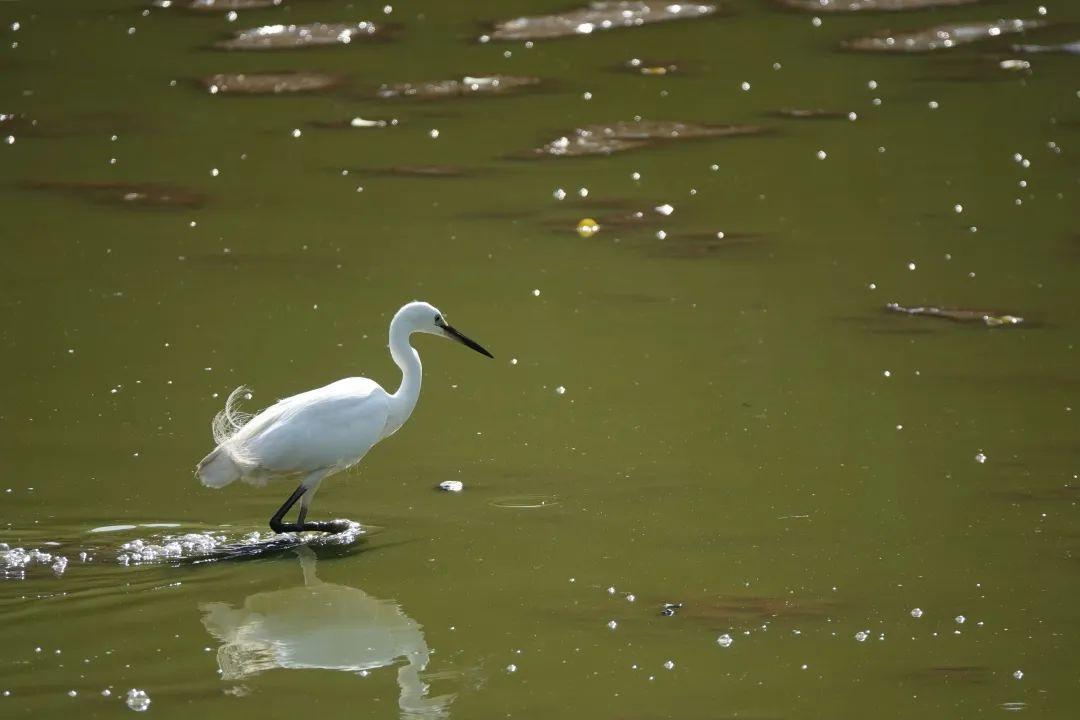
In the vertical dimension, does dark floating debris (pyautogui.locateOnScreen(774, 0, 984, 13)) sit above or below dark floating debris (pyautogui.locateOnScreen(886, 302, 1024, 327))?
below

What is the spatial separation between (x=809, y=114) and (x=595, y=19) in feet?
12.2

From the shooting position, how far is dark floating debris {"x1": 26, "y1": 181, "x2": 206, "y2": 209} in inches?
481

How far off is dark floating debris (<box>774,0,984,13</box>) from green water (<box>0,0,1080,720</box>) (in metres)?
1.40

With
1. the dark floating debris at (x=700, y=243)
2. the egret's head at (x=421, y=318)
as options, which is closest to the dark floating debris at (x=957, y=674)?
the egret's head at (x=421, y=318)

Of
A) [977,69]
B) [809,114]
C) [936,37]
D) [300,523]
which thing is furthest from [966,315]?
[936,37]

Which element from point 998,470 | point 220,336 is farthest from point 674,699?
point 220,336

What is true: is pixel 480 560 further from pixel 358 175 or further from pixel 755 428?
pixel 358 175

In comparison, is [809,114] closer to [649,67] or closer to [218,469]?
[649,67]

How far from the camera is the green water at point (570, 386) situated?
18.8ft

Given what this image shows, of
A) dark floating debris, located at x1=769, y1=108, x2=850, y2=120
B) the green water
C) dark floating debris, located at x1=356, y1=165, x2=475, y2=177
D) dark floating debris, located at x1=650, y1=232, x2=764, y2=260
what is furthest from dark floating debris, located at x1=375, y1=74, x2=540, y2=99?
dark floating debris, located at x1=650, y1=232, x2=764, y2=260

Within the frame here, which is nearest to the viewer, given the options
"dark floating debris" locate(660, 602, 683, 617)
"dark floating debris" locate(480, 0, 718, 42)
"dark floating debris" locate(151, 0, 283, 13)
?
"dark floating debris" locate(660, 602, 683, 617)

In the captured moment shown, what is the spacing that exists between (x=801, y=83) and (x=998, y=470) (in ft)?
27.5

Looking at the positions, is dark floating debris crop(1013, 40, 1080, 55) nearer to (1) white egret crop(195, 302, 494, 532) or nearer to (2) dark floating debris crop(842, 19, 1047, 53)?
(2) dark floating debris crop(842, 19, 1047, 53)

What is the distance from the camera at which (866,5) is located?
17500 mm
